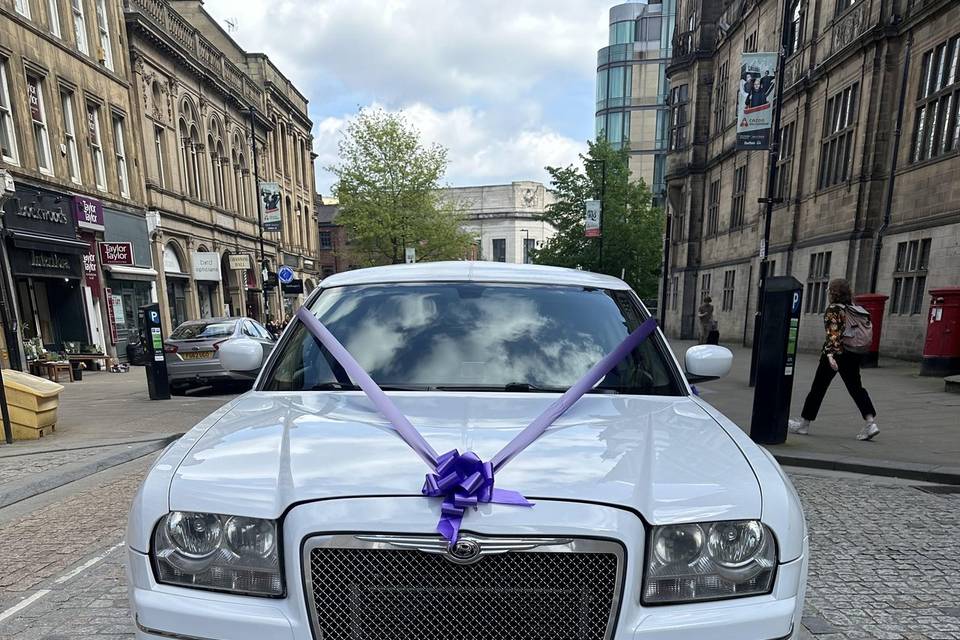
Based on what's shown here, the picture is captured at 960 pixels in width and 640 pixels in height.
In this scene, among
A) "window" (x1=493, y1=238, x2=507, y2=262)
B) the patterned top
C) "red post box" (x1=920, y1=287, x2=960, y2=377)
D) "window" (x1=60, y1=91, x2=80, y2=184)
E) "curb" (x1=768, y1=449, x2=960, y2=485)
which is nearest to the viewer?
"curb" (x1=768, y1=449, x2=960, y2=485)

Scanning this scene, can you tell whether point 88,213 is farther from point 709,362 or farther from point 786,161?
point 786,161

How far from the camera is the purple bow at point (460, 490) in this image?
4.67ft

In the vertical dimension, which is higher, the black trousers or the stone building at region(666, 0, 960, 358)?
the stone building at region(666, 0, 960, 358)

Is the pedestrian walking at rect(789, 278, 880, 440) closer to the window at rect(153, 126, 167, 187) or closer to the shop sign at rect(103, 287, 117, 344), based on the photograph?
the shop sign at rect(103, 287, 117, 344)

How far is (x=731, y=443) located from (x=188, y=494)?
72.3 inches

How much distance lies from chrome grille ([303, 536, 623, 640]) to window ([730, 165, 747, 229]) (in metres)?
23.2

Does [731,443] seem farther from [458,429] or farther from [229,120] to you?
[229,120]

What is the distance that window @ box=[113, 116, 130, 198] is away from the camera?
1825cm

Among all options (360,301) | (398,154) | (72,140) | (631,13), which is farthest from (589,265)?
(631,13)

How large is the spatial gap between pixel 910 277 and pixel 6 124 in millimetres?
23156

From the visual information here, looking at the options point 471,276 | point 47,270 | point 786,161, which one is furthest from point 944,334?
point 47,270

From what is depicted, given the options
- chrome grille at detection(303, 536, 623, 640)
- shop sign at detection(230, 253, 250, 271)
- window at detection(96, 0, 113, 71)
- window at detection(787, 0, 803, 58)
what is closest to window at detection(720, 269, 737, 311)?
window at detection(787, 0, 803, 58)

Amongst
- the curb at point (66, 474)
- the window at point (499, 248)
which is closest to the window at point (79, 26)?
the curb at point (66, 474)

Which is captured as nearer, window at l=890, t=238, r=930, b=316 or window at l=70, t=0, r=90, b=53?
window at l=890, t=238, r=930, b=316
